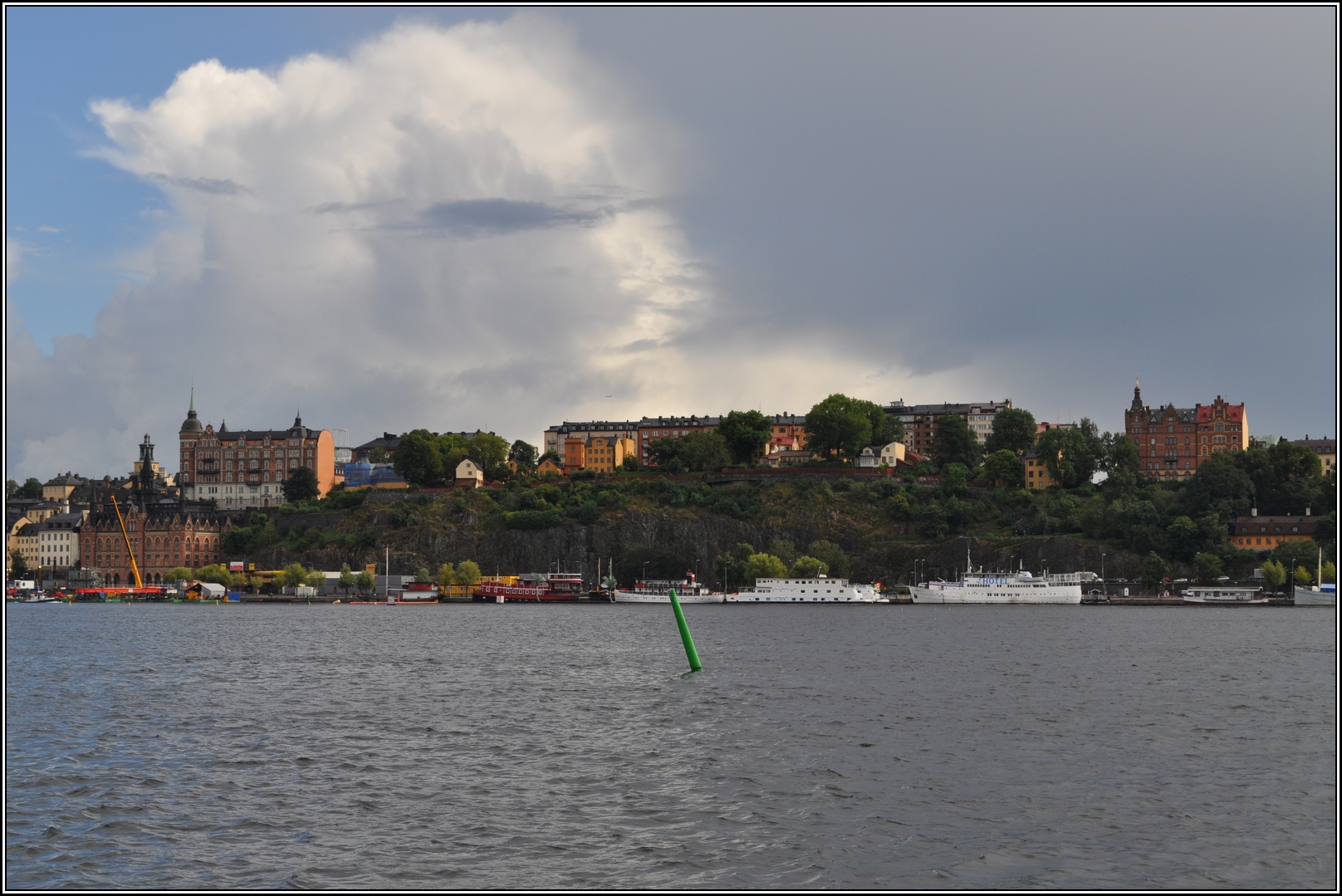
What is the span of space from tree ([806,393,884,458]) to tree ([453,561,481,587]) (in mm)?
55175

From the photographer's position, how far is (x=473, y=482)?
176 meters

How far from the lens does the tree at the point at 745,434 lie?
180 metres

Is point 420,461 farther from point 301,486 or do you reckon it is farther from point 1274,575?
point 1274,575

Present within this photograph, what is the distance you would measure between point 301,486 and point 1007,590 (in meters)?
110

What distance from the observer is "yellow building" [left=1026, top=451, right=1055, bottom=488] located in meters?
165

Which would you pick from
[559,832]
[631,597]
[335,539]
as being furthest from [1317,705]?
[335,539]

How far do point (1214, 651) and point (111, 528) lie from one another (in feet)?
550

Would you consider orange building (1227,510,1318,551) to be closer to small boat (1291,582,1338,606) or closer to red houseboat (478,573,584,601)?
small boat (1291,582,1338,606)

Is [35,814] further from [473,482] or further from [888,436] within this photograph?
[888,436]

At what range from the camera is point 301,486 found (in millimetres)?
190375

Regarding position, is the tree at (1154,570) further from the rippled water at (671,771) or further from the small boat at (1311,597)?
the rippled water at (671,771)

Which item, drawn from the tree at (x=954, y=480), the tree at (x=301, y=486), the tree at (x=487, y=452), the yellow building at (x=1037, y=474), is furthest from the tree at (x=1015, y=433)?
the tree at (x=301, y=486)

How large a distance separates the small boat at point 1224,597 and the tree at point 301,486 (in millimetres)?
126067

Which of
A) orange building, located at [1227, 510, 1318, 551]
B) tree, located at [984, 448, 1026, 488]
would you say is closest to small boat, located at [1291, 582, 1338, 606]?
orange building, located at [1227, 510, 1318, 551]
